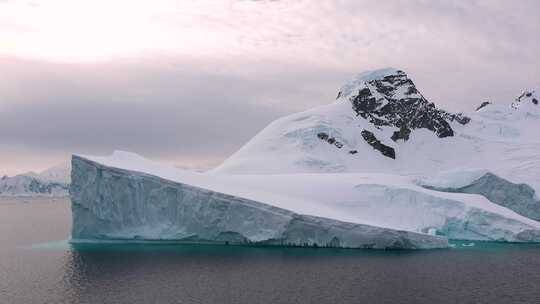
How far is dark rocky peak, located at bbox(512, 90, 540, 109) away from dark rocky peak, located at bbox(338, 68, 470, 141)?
19.0m

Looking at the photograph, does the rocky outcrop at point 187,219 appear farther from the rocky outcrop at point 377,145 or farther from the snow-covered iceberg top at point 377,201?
the rocky outcrop at point 377,145

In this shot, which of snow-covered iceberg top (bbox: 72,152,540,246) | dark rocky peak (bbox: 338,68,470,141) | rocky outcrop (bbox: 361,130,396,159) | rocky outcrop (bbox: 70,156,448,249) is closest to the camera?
rocky outcrop (bbox: 70,156,448,249)

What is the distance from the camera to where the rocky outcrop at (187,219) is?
48.5m

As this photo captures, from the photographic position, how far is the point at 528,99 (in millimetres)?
139250

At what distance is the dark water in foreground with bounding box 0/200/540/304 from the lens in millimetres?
31484

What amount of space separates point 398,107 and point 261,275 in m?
96.6

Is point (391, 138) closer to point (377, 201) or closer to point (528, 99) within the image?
point (528, 99)

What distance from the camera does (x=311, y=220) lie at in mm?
48031

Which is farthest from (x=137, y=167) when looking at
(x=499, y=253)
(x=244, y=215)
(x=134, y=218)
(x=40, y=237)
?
(x=499, y=253)

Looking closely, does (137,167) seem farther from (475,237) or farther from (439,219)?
(475,237)

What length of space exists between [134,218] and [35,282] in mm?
16596

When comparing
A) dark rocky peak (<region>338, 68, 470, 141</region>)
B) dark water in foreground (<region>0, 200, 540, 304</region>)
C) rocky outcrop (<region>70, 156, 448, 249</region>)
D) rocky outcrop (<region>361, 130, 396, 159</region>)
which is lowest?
dark water in foreground (<region>0, 200, 540, 304</region>)

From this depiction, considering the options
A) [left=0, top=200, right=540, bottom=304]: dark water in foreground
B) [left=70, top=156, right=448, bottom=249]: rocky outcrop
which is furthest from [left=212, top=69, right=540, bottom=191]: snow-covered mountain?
[left=0, top=200, right=540, bottom=304]: dark water in foreground

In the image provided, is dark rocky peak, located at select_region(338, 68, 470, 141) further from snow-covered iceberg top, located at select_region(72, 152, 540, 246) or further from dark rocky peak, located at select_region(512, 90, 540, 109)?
snow-covered iceberg top, located at select_region(72, 152, 540, 246)
